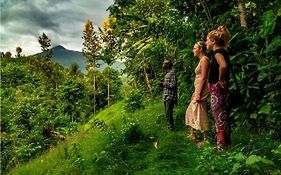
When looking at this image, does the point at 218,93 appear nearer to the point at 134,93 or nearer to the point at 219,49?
the point at 219,49

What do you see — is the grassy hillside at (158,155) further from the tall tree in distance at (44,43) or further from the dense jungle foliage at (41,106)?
the tall tree in distance at (44,43)

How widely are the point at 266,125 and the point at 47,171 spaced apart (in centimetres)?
453

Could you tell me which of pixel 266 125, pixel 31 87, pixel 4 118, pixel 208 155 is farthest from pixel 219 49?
pixel 31 87

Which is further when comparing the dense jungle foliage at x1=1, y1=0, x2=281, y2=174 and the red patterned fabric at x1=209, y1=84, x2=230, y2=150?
the dense jungle foliage at x1=1, y1=0, x2=281, y2=174

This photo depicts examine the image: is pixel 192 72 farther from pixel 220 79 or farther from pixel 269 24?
pixel 220 79

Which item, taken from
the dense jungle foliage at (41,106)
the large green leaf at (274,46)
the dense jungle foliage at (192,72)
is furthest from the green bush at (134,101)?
the large green leaf at (274,46)

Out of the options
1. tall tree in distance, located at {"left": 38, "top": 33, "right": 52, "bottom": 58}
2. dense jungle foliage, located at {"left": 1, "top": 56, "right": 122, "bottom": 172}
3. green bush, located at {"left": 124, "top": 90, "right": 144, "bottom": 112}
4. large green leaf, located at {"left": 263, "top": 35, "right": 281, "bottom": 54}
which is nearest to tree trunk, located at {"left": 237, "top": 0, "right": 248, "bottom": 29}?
large green leaf, located at {"left": 263, "top": 35, "right": 281, "bottom": 54}

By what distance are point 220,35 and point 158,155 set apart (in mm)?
2352

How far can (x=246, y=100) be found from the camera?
8305mm

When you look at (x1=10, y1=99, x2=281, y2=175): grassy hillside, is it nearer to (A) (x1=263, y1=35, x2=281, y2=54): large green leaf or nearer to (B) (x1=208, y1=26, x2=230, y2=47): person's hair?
(A) (x1=263, y1=35, x2=281, y2=54): large green leaf

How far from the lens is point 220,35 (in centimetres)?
656

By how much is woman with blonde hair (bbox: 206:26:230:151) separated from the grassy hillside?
1.05ft

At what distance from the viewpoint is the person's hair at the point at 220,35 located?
654 centimetres

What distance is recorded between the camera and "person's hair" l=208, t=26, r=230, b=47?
6.54m
